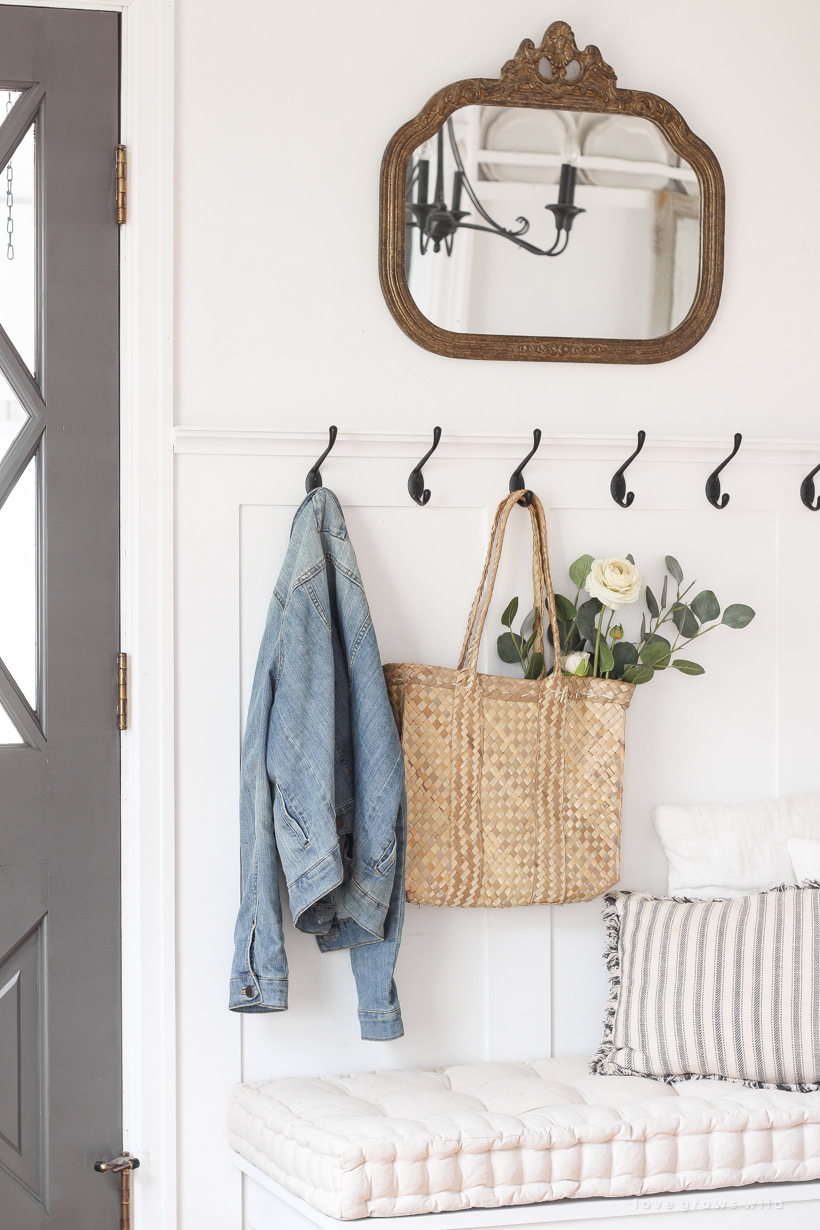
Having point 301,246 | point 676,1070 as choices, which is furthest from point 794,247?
point 676,1070

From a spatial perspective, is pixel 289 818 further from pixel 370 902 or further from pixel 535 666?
pixel 535 666

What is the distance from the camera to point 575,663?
5.93 feet

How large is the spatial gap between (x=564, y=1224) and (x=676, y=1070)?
0.32 m

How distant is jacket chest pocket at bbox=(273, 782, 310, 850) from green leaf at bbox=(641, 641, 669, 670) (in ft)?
2.04

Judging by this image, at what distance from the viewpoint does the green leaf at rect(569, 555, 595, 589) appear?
182cm

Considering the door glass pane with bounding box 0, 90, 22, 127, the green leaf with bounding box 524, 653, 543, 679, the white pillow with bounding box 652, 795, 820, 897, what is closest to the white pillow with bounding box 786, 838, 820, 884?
the white pillow with bounding box 652, 795, 820, 897

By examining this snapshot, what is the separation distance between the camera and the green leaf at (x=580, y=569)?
1822 millimetres

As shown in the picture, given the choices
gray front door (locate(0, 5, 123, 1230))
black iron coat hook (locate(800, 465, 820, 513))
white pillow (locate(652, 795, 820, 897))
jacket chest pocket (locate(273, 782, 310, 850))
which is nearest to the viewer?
jacket chest pocket (locate(273, 782, 310, 850))

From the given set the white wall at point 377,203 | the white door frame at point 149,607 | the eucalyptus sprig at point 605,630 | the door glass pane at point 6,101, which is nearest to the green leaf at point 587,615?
the eucalyptus sprig at point 605,630

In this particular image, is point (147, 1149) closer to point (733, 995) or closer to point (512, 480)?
point (733, 995)

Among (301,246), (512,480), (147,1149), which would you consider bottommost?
(147,1149)

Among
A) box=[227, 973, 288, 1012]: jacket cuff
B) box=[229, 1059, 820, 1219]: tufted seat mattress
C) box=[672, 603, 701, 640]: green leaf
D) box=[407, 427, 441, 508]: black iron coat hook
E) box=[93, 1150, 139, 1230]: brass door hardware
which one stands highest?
box=[407, 427, 441, 508]: black iron coat hook

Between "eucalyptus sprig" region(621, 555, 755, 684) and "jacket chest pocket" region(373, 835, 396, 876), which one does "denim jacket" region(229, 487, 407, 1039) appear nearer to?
"jacket chest pocket" region(373, 835, 396, 876)

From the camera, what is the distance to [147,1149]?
1756 mm
